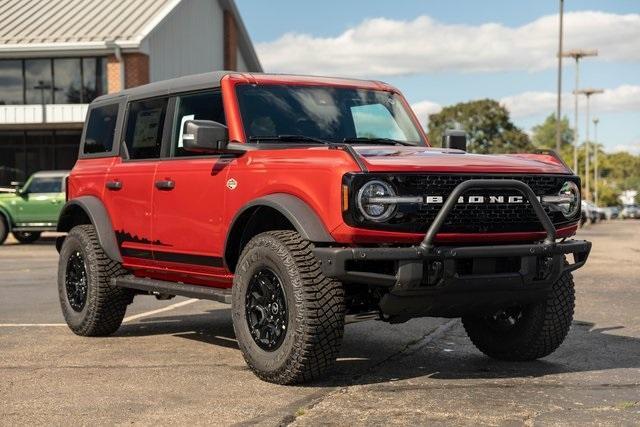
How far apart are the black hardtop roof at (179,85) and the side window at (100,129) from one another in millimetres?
171

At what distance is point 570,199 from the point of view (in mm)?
6348

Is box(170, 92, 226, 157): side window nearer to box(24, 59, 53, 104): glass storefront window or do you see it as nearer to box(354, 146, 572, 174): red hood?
box(354, 146, 572, 174): red hood

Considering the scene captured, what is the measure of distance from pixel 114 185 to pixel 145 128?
537mm

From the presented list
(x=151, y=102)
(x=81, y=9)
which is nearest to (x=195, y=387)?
(x=151, y=102)

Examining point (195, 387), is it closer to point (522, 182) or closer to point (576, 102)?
point (522, 182)

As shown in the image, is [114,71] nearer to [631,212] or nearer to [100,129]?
[100,129]

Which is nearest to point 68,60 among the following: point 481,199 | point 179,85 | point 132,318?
point 132,318

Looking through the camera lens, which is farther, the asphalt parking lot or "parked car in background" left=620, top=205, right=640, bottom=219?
"parked car in background" left=620, top=205, right=640, bottom=219

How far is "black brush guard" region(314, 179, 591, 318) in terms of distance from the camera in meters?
5.46

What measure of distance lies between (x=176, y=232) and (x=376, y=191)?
2.09 meters

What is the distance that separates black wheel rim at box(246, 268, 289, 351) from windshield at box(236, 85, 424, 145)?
3.79 ft

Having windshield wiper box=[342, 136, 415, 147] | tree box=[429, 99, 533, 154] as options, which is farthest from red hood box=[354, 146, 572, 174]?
tree box=[429, 99, 533, 154]

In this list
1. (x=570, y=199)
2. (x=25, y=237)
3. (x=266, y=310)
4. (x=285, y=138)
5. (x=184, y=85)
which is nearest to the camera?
(x=266, y=310)

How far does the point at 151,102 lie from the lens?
7.80 m
